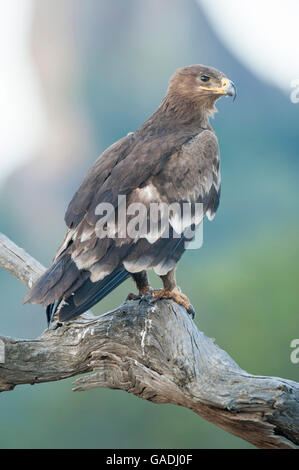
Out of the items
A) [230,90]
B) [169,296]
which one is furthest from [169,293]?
[230,90]

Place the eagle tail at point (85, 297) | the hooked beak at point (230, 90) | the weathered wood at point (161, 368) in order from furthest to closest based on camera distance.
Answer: the hooked beak at point (230, 90), the eagle tail at point (85, 297), the weathered wood at point (161, 368)

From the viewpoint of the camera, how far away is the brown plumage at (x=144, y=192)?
8.67ft

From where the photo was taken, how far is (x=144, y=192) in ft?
9.43

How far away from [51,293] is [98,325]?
36cm

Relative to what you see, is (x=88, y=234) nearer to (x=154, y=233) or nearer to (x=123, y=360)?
(x=154, y=233)

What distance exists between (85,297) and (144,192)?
62 centimetres

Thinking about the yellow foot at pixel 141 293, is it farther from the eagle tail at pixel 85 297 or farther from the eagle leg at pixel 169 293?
the eagle tail at pixel 85 297

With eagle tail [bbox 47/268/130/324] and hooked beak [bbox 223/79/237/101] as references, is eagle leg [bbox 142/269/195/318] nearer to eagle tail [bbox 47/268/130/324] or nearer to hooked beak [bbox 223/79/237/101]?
eagle tail [bbox 47/268/130/324]

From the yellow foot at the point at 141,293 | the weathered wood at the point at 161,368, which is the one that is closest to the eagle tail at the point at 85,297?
the weathered wood at the point at 161,368

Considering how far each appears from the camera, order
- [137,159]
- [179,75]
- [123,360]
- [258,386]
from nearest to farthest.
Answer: [258,386] → [123,360] → [137,159] → [179,75]

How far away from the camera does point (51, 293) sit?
2.62m

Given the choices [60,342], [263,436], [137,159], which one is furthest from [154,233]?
[263,436]
